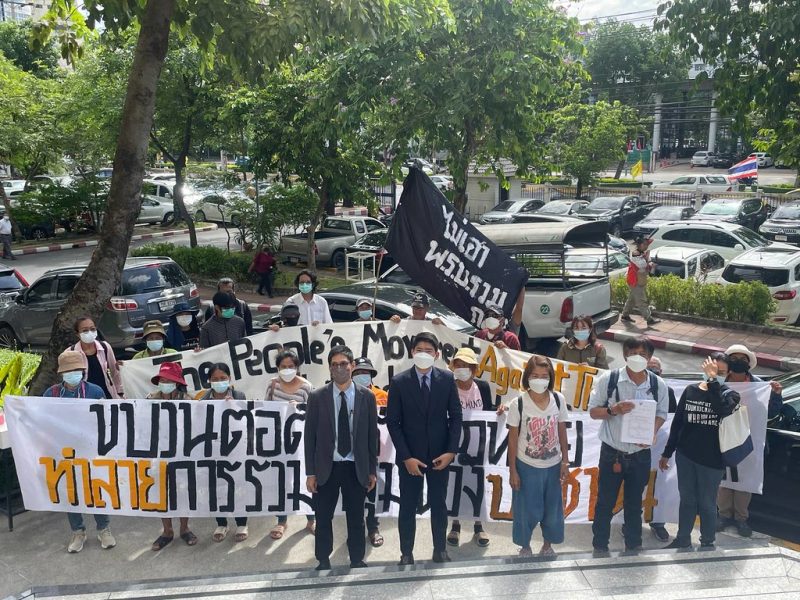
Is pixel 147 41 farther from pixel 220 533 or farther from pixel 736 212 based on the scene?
pixel 736 212

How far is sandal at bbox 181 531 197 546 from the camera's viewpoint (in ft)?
21.4

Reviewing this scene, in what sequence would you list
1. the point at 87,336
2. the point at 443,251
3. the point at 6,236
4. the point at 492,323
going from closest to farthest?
the point at 87,336 < the point at 492,323 < the point at 443,251 < the point at 6,236

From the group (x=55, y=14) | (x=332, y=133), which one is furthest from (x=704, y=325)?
(x=55, y=14)

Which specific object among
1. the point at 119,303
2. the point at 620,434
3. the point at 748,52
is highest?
the point at 748,52

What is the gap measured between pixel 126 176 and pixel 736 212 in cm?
2513

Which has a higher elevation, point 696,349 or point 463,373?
point 463,373

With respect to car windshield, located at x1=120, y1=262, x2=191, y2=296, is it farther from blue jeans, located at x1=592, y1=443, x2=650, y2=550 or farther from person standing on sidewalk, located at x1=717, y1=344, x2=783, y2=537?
person standing on sidewalk, located at x1=717, y1=344, x2=783, y2=537

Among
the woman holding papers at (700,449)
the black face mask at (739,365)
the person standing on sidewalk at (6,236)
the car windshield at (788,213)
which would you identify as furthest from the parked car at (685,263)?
the person standing on sidewalk at (6,236)

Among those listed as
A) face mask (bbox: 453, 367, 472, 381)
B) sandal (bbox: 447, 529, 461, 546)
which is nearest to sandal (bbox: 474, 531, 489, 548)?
sandal (bbox: 447, 529, 461, 546)

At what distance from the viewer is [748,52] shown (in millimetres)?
12883

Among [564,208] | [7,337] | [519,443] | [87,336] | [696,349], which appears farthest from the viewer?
[564,208]

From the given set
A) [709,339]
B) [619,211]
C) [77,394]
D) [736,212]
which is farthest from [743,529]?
[619,211]

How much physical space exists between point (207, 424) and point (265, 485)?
0.70m

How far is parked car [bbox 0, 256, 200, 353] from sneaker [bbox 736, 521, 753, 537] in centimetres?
925
